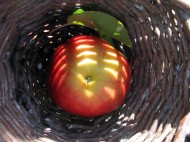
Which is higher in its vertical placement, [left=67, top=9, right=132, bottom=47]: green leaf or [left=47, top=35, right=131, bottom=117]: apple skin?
[left=67, top=9, right=132, bottom=47]: green leaf

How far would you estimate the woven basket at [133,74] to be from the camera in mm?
854

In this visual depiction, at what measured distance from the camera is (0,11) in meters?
0.82

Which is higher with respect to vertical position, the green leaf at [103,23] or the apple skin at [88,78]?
the green leaf at [103,23]

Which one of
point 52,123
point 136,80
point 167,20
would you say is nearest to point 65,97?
point 52,123

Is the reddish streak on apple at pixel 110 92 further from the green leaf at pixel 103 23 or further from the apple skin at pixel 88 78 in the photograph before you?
the green leaf at pixel 103 23

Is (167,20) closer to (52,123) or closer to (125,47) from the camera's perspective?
(125,47)

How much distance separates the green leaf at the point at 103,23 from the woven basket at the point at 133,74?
0.9 inches

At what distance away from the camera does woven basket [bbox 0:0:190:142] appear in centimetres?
85

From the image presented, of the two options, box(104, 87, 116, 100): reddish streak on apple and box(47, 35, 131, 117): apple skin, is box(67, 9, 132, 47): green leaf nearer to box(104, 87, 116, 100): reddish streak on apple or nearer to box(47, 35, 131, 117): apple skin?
box(47, 35, 131, 117): apple skin

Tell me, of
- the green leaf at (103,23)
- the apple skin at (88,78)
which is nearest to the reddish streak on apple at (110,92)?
the apple skin at (88,78)

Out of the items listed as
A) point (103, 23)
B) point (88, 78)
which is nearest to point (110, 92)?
point (88, 78)

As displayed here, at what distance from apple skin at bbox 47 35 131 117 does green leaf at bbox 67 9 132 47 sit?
0.04 m

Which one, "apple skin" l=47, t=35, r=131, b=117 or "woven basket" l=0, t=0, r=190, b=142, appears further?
"apple skin" l=47, t=35, r=131, b=117

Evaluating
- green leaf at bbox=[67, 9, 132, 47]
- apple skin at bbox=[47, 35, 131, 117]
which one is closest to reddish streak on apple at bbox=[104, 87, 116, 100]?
apple skin at bbox=[47, 35, 131, 117]
